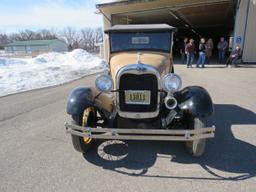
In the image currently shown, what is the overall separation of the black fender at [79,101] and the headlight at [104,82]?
10.7 inches

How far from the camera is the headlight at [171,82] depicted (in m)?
3.20

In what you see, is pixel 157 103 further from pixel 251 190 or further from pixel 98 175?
pixel 251 190

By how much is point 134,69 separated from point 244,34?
40.6ft

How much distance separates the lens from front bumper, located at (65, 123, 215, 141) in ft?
9.33

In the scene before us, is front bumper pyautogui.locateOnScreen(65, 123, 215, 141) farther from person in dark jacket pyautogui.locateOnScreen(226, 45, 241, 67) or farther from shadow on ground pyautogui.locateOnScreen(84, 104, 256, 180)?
person in dark jacket pyautogui.locateOnScreen(226, 45, 241, 67)

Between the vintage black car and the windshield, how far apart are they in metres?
0.45

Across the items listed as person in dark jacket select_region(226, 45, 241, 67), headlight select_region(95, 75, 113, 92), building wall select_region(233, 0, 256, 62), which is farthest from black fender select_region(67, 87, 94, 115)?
building wall select_region(233, 0, 256, 62)

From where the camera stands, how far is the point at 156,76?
128 inches

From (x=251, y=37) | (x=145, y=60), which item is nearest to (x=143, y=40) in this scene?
(x=145, y=60)

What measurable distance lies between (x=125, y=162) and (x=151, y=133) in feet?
2.34

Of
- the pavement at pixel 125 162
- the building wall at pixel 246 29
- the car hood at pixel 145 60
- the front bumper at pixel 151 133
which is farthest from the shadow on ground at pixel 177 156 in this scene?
the building wall at pixel 246 29

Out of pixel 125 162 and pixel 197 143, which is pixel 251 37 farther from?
pixel 125 162

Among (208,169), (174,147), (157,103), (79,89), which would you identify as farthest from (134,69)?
(208,169)

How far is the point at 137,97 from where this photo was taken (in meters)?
3.32
